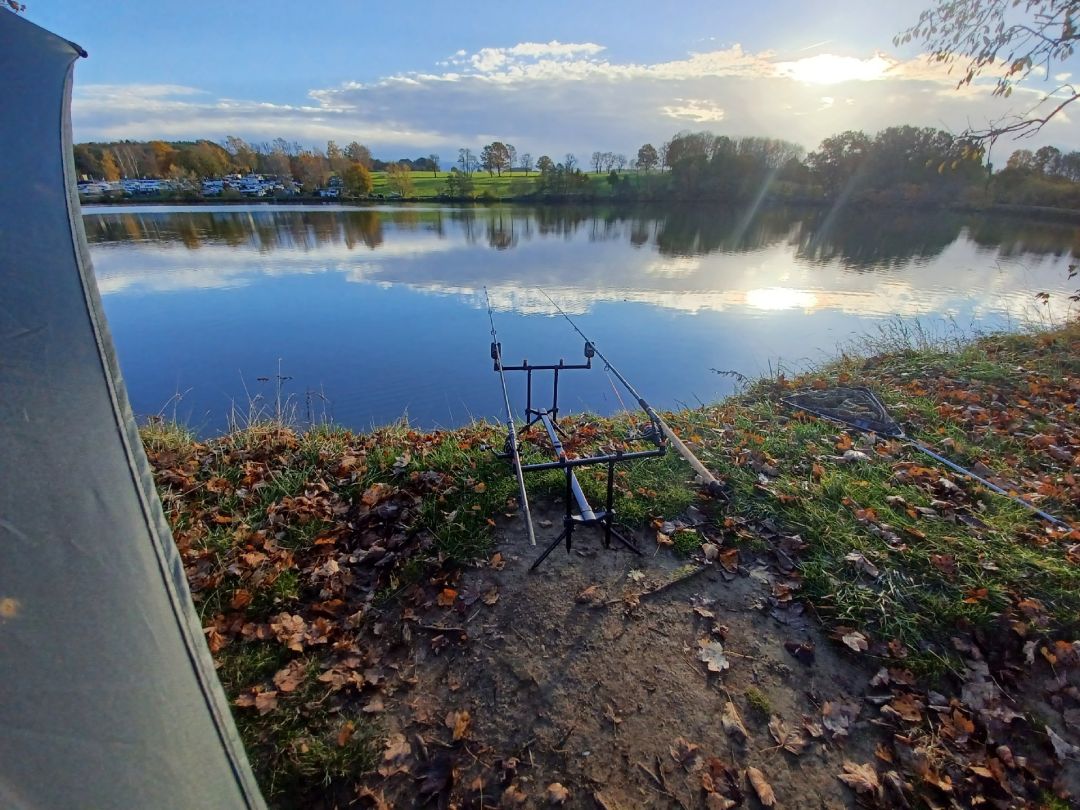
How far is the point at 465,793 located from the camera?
7.50ft

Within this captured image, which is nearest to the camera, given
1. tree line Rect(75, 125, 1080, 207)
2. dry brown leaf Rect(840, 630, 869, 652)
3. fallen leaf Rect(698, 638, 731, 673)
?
fallen leaf Rect(698, 638, 731, 673)

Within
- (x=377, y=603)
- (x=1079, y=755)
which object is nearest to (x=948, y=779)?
(x=1079, y=755)

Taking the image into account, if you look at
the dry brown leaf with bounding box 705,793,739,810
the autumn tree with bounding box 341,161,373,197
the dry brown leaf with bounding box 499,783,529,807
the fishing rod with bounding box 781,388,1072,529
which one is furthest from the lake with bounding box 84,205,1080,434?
the autumn tree with bounding box 341,161,373,197

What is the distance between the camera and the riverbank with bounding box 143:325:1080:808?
2381 mm

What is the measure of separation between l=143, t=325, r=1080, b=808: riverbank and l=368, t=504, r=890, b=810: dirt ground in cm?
1

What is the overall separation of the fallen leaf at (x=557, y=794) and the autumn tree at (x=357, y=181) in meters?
76.7

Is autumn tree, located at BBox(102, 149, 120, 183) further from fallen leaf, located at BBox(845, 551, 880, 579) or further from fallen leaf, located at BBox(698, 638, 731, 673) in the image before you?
fallen leaf, located at BBox(845, 551, 880, 579)

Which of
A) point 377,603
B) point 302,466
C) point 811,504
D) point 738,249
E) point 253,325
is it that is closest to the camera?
point 377,603

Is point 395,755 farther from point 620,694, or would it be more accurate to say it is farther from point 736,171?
point 736,171

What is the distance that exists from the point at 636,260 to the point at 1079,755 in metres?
22.8

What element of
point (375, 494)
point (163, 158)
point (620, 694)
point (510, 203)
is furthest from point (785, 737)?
point (163, 158)

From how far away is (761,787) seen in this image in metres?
2.31

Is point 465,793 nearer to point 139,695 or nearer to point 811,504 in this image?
point 139,695

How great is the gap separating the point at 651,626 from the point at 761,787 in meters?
0.97
